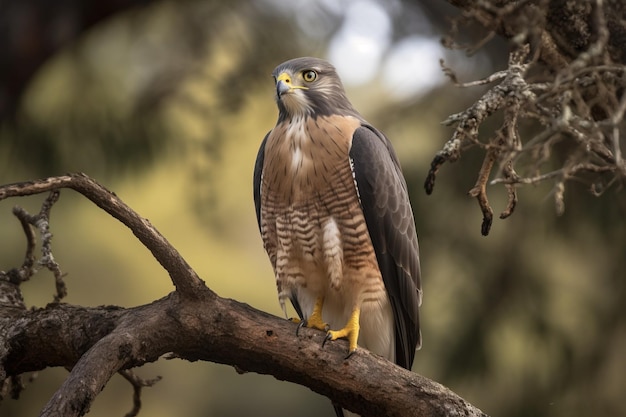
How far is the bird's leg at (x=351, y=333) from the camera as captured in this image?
3221 mm

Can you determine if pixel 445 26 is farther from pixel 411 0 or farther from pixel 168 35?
pixel 168 35

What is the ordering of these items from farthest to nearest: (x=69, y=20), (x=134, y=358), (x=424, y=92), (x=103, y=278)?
(x=103, y=278) < (x=424, y=92) < (x=69, y=20) < (x=134, y=358)

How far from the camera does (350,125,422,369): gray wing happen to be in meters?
3.70

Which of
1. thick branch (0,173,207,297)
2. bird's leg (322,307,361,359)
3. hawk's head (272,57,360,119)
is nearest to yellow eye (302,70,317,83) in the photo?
hawk's head (272,57,360,119)

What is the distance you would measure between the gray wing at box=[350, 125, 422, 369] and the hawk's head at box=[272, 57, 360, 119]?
0.72ft

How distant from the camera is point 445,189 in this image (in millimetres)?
5832

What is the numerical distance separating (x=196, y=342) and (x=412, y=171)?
3198 millimetres

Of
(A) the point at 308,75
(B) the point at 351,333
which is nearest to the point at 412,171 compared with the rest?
(A) the point at 308,75

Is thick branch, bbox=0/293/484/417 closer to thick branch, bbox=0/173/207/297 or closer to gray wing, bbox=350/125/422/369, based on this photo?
thick branch, bbox=0/173/207/297

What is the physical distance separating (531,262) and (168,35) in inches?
124

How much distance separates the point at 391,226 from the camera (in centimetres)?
377

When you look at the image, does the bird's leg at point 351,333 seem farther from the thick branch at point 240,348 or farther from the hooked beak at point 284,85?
the hooked beak at point 284,85

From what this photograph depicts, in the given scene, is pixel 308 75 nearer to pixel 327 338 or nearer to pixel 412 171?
pixel 327 338

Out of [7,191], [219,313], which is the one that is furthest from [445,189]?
[7,191]
